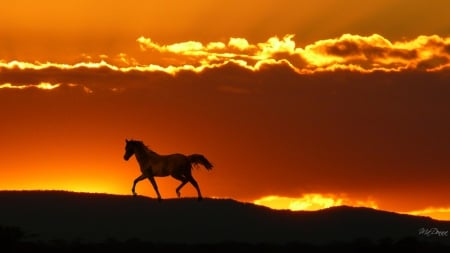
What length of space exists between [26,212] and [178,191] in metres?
6.43

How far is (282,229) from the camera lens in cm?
5703

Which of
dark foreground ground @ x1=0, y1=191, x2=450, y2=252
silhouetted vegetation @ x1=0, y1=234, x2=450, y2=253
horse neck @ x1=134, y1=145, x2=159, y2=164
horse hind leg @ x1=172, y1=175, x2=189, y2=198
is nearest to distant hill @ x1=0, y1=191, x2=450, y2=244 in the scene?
dark foreground ground @ x1=0, y1=191, x2=450, y2=252

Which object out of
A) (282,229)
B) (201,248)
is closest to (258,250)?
(201,248)

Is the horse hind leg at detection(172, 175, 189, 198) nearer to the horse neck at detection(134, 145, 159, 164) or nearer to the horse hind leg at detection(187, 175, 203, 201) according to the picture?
the horse hind leg at detection(187, 175, 203, 201)

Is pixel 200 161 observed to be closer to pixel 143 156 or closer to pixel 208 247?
pixel 143 156

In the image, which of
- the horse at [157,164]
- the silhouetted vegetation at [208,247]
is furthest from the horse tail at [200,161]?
the silhouetted vegetation at [208,247]

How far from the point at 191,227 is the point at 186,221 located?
570mm

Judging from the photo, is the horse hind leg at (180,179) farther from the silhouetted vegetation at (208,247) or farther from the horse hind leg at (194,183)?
the silhouetted vegetation at (208,247)

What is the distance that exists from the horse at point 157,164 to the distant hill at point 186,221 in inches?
→ 38.7

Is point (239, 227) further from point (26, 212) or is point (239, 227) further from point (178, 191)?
point (26, 212)

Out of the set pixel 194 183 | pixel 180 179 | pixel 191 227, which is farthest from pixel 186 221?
pixel 180 179

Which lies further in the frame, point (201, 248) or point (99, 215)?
point (99, 215)

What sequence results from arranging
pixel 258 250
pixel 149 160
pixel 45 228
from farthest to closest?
pixel 149 160 → pixel 45 228 → pixel 258 250

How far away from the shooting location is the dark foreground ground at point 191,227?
52.1 metres
